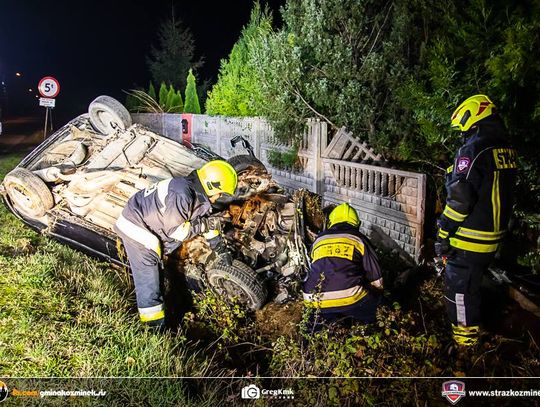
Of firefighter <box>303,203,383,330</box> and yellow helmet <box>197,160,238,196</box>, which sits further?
yellow helmet <box>197,160,238,196</box>

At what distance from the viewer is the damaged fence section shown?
466 centimetres

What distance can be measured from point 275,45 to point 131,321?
5.40 meters

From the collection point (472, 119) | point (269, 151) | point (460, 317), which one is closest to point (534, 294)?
point (460, 317)

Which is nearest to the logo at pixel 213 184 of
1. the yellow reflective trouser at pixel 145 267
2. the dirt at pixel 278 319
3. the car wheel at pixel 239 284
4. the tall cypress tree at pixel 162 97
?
the yellow reflective trouser at pixel 145 267

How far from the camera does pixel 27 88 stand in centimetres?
4369

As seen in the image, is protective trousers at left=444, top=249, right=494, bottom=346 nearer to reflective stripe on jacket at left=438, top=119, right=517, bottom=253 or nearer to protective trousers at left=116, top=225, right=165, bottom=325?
reflective stripe on jacket at left=438, top=119, right=517, bottom=253

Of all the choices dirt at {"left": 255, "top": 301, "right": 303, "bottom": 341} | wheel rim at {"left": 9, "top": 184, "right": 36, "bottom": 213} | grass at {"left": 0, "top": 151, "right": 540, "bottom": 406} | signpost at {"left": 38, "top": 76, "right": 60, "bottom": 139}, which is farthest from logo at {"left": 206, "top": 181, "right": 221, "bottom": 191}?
signpost at {"left": 38, "top": 76, "right": 60, "bottom": 139}

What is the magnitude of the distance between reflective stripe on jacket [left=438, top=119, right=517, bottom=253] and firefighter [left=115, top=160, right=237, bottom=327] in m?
1.81

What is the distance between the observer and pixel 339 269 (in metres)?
3.03

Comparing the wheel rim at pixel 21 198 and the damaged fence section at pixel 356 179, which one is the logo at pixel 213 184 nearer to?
the damaged fence section at pixel 356 179

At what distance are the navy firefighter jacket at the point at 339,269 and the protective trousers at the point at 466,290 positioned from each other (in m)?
0.60

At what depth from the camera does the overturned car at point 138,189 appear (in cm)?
406

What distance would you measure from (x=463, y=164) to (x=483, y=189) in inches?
9.2

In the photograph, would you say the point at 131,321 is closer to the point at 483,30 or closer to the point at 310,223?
the point at 310,223
